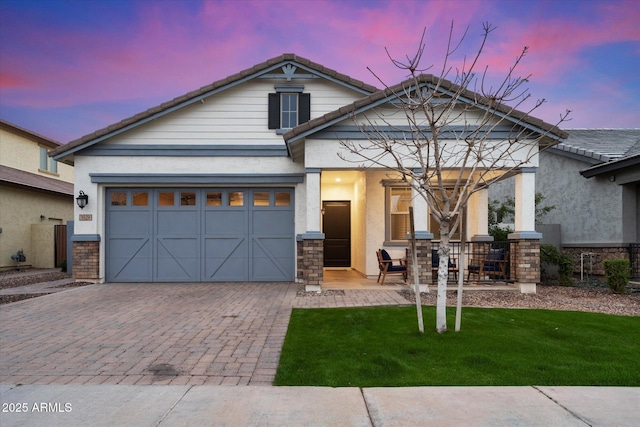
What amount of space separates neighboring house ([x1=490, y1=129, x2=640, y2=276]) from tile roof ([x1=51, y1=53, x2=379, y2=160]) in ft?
25.1

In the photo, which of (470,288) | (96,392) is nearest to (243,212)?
(470,288)

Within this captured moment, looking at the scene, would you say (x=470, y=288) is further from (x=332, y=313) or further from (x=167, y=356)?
(x=167, y=356)

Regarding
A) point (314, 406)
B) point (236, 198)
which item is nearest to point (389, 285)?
point (236, 198)

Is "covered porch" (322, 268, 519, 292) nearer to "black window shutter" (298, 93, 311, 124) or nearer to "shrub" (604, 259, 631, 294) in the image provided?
"shrub" (604, 259, 631, 294)

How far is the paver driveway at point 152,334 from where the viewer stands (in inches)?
165

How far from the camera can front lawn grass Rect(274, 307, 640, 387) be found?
13.1ft

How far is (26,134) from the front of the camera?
17750mm

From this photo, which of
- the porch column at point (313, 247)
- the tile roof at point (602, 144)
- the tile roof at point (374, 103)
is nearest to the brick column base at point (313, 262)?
the porch column at point (313, 247)

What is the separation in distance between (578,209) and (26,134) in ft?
76.1

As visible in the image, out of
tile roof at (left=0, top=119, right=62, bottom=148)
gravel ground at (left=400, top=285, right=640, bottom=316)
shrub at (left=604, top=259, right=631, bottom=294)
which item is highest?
tile roof at (left=0, top=119, right=62, bottom=148)

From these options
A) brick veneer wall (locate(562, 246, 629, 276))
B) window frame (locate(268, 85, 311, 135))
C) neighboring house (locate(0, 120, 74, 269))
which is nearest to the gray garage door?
window frame (locate(268, 85, 311, 135))

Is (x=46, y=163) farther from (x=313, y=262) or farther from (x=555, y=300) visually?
(x=555, y=300)

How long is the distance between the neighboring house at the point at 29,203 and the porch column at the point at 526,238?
17.0 m

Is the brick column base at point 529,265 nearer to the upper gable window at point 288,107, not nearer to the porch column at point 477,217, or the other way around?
the porch column at point 477,217
